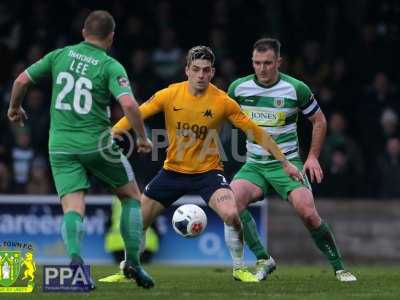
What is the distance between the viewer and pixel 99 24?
9.85 meters

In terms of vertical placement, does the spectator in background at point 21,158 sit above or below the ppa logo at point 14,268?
above

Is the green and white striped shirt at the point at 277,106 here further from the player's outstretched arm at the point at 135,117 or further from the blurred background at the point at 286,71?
the blurred background at the point at 286,71

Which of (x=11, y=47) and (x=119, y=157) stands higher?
(x=11, y=47)

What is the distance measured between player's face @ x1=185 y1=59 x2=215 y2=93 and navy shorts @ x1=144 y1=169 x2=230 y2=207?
2.68 ft

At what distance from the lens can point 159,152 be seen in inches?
667

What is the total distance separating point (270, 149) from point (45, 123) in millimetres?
7657

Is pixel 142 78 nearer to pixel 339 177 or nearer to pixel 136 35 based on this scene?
pixel 136 35

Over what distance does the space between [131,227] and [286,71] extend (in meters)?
9.34

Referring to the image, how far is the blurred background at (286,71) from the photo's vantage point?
58.6 feet

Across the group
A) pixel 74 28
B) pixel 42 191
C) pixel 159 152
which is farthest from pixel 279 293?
pixel 74 28

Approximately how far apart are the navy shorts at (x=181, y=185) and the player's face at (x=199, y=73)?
2.68 ft

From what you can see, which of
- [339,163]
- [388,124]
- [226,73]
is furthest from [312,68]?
[339,163]

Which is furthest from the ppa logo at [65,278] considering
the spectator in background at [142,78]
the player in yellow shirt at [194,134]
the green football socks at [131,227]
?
the spectator in background at [142,78]

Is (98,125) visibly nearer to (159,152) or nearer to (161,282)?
(161,282)
